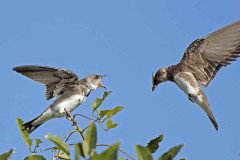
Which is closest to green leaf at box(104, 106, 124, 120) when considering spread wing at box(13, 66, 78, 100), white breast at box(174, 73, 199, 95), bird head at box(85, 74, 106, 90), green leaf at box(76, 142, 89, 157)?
green leaf at box(76, 142, 89, 157)

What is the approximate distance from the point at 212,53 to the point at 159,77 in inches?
37.3

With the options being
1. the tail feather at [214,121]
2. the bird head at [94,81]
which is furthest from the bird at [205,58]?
the bird head at [94,81]

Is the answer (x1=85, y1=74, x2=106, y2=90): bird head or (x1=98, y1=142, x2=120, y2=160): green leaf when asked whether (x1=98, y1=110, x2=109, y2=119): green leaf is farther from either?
(x1=85, y1=74, x2=106, y2=90): bird head

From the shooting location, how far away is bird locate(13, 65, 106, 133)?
5.35 meters

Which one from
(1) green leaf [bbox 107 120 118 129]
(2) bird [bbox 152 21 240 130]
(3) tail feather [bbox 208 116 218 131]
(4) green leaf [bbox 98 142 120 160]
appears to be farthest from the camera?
(2) bird [bbox 152 21 240 130]

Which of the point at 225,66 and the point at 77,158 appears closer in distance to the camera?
the point at 77,158

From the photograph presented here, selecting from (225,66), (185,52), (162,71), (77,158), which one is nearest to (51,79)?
(162,71)

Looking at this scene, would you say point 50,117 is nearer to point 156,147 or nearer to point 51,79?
point 51,79

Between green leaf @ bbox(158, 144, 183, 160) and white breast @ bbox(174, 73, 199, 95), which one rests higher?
white breast @ bbox(174, 73, 199, 95)

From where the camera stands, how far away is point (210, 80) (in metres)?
6.54

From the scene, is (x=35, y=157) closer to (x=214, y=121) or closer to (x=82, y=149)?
(x=82, y=149)

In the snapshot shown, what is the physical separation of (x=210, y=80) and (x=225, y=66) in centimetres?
34

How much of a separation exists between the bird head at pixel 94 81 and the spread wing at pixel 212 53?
1385mm

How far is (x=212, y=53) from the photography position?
22.0ft
